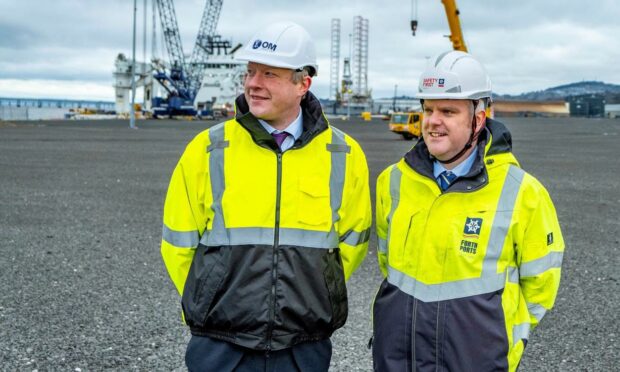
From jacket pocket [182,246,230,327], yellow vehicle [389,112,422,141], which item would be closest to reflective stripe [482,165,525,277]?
jacket pocket [182,246,230,327]

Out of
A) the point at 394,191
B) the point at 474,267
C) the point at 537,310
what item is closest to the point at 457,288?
the point at 474,267

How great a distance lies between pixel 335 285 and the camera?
2.54 meters

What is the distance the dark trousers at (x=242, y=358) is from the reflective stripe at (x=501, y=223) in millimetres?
763

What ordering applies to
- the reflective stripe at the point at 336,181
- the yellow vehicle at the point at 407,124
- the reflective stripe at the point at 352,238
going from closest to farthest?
1. the reflective stripe at the point at 336,181
2. the reflective stripe at the point at 352,238
3. the yellow vehicle at the point at 407,124

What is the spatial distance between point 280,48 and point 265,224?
2.27ft

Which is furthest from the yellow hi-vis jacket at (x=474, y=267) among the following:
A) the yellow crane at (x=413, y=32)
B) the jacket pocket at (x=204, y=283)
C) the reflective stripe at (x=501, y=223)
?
the yellow crane at (x=413, y=32)

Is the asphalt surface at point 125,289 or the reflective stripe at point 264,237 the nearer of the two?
the reflective stripe at point 264,237

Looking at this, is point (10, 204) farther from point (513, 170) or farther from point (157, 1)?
point (157, 1)

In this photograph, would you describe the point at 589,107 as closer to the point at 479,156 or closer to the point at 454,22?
the point at 454,22

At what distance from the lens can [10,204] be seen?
10.0 meters

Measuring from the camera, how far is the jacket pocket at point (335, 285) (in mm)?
2516

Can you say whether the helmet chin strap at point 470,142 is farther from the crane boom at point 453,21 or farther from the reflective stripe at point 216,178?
the crane boom at point 453,21

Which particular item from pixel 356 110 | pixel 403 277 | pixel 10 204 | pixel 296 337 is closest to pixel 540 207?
pixel 403 277

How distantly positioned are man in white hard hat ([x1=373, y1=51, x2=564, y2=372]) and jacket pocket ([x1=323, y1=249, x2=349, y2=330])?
6.7 inches
